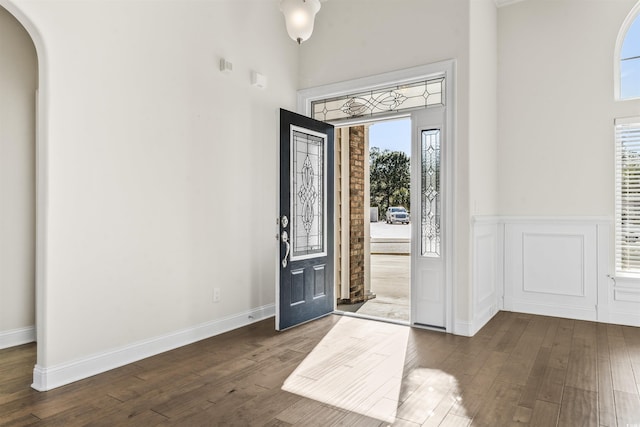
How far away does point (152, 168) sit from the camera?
10.6ft

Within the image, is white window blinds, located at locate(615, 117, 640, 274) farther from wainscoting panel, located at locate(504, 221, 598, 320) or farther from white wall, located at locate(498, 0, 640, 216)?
wainscoting panel, located at locate(504, 221, 598, 320)

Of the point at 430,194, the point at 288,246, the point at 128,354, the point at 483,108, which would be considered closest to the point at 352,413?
the point at 128,354

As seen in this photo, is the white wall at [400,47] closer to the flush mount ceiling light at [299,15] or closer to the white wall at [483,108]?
the white wall at [483,108]

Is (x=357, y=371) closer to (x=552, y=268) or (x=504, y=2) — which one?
(x=552, y=268)

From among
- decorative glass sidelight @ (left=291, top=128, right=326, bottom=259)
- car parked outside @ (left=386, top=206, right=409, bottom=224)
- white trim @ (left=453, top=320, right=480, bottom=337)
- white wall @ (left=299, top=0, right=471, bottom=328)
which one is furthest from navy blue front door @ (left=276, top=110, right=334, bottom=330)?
car parked outside @ (left=386, top=206, right=409, bottom=224)

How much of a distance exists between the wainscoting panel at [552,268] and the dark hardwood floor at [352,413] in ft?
2.12

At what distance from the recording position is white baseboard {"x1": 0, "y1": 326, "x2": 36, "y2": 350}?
335 centimetres

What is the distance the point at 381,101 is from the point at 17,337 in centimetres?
401

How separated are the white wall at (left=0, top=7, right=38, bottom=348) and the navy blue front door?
2153 mm

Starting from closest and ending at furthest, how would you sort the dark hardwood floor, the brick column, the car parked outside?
the dark hardwood floor, the brick column, the car parked outside

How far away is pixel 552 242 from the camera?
444 cm

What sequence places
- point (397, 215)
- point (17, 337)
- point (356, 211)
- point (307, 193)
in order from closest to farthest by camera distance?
point (17, 337)
point (307, 193)
point (356, 211)
point (397, 215)

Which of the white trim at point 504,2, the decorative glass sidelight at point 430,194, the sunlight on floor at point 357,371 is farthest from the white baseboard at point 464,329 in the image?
the white trim at point 504,2

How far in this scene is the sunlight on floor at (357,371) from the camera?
7.99 ft
